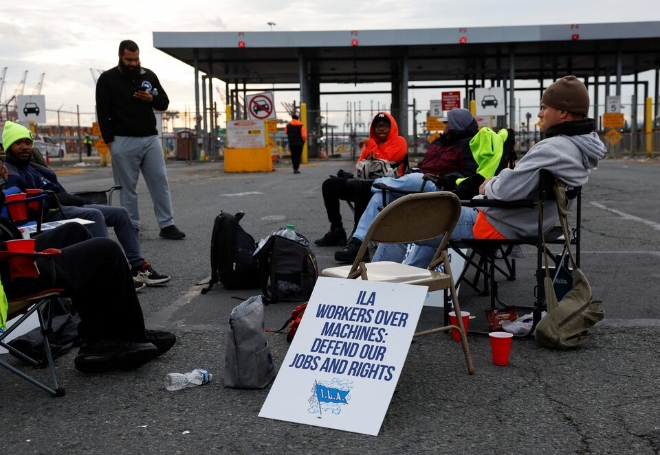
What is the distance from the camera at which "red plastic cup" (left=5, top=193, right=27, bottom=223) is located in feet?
15.7

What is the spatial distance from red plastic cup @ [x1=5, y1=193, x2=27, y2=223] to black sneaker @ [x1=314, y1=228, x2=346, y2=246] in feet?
11.0

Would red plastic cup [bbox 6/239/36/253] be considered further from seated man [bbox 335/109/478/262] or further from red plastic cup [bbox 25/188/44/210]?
Result: seated man [bbox 335/109/478/262]

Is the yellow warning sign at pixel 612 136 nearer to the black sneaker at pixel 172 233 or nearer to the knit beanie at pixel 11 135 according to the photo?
the black sneaker at pixel 172 233

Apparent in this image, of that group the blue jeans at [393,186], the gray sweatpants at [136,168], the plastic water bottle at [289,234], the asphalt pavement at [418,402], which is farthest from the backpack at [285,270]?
the gray sweatpants at [136,168]

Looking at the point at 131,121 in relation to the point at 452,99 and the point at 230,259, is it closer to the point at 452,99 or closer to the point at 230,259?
the point at 230,259

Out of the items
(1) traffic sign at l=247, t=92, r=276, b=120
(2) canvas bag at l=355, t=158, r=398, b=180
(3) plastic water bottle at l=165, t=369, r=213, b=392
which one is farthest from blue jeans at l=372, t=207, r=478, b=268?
(1) traffic sign at l=247, t=92, r=276, b=120

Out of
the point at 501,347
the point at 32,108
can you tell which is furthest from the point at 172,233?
the point at 32,108

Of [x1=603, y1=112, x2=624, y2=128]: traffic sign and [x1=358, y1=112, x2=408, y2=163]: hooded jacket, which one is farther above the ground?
[x1=603, y1=112, x2=624, y2=128]: traffic sign

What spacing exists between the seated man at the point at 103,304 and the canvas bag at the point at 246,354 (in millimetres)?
527

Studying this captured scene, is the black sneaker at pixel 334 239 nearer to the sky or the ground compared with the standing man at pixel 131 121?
nearer to the ground

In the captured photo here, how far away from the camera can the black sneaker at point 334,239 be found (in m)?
7.58

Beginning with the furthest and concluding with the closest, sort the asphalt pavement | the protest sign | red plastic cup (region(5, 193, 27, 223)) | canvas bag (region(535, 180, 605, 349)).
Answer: red plastic cup (region(5, 193, 27, 223)) → canvas bag (region(535, 180, 605, 349)) → the protest sign → the asphalt pavement

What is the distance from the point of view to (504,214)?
4.16 m

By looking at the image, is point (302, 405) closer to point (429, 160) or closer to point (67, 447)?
point (67, 447)
